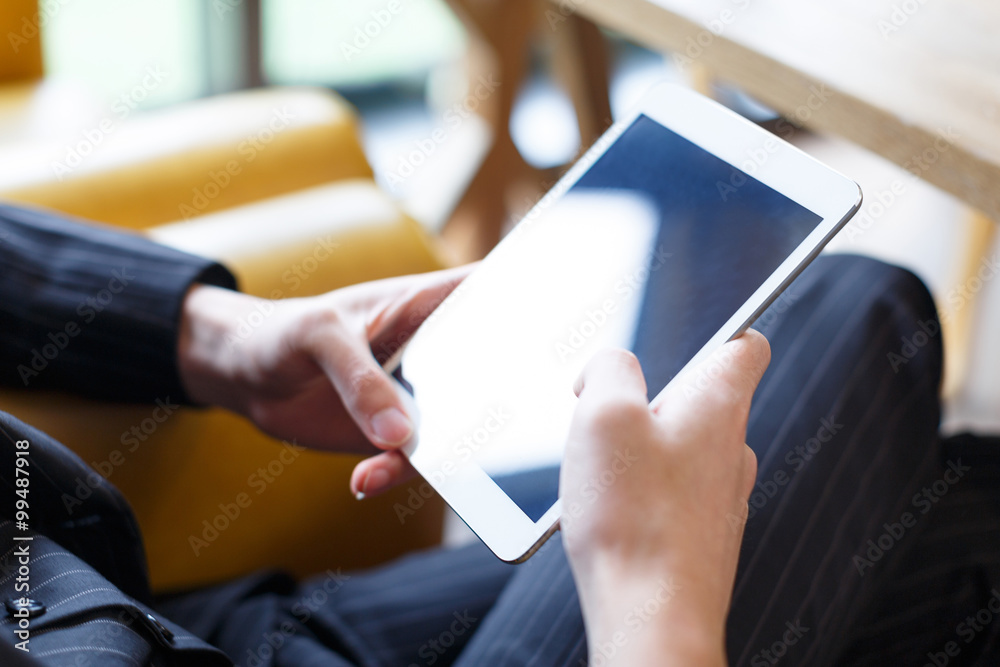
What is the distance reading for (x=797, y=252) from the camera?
48 centimetres

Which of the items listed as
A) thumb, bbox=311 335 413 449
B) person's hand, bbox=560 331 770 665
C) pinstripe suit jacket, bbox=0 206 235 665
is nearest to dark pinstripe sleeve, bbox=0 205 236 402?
pinstripe suit jacket, bbox=0 206 235 665

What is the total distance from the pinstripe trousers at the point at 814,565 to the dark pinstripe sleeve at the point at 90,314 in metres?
0.17

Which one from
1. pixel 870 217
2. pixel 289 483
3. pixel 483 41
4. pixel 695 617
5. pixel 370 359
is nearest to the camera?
pixel 695 617

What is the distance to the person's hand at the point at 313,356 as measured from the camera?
0.57m

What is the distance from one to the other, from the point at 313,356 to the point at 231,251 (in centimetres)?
22

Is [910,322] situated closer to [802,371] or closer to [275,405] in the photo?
[802,371]

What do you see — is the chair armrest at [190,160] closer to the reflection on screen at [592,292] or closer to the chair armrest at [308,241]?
the chair armrest at [308,241]

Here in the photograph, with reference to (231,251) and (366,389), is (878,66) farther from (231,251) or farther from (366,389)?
(231,251)

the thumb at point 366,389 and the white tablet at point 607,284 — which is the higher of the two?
the white tablet at point 607,284

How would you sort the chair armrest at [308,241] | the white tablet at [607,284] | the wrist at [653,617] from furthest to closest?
the chair armrest at [308,241] → the white tablet at [607,284] → the wrist at [653,617]

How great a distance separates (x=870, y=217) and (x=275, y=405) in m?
1.46

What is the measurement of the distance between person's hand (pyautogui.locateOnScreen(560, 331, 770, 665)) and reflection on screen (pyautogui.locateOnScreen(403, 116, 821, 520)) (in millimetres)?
80

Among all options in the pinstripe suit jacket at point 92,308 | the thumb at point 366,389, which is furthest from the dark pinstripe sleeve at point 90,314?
the thumb at point 366,389

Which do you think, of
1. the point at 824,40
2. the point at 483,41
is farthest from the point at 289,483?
the point at 483,41
